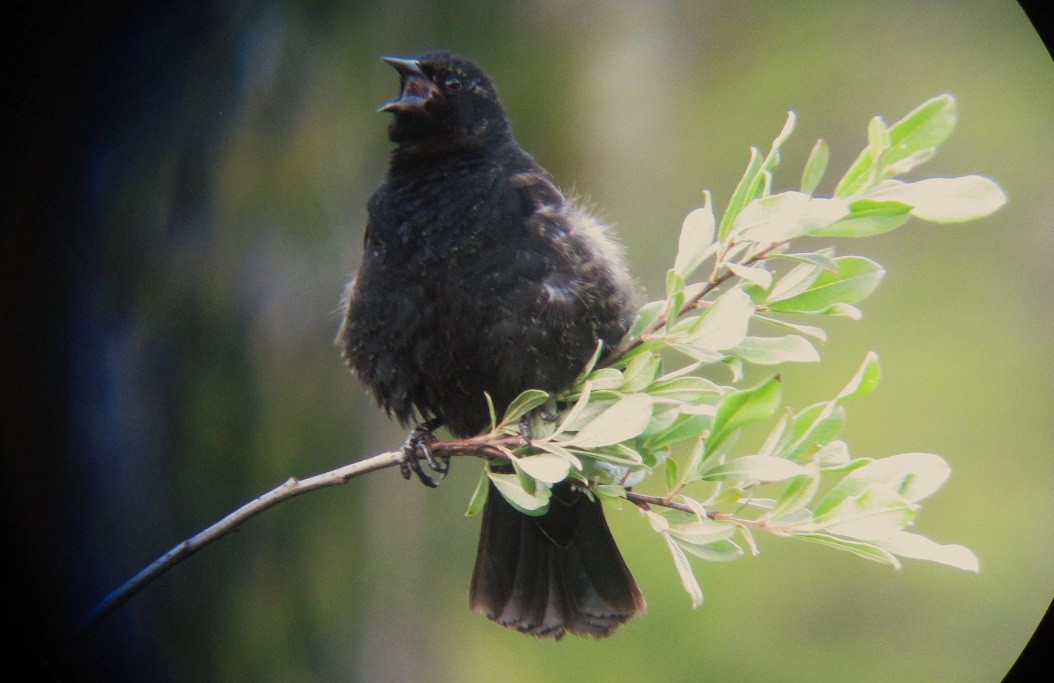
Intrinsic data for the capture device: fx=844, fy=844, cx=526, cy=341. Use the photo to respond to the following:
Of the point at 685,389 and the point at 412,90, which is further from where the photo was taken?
the point at 412,90

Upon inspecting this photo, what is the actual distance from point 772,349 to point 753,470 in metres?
0.12

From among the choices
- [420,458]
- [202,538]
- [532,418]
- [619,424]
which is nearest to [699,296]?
[619,424]

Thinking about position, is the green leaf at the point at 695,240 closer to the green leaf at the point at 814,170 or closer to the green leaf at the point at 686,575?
the green leaf at the point at 814,170

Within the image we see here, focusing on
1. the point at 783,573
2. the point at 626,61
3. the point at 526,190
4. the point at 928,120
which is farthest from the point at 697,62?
the point at 783,573

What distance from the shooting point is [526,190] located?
1.09m

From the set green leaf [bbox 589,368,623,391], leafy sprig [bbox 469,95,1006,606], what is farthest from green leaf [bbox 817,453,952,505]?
green leaf [bbox 589,368,623,391]

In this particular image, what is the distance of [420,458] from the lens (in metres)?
1.12

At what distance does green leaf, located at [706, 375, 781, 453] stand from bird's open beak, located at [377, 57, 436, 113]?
1.97 ft

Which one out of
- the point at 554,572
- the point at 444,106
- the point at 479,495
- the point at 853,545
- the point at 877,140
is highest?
the point at 444,106

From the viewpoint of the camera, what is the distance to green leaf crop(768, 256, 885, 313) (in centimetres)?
79

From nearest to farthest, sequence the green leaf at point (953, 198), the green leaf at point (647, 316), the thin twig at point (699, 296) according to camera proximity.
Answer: the green leaf at point (953, 198) → the thin twig at point (699, 296) → the green leaf at point (647, 316)

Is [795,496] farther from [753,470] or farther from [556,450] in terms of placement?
[556,450]

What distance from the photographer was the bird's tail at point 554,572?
3.72 feet

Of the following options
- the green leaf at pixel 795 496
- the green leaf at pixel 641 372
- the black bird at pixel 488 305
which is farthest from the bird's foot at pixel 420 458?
the green leaf at pixel 795 496
